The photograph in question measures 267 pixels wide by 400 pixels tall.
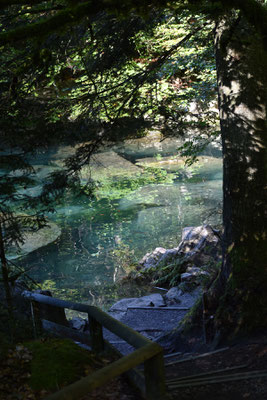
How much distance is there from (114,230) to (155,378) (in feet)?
44.4

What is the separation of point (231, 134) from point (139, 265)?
26.6 feet

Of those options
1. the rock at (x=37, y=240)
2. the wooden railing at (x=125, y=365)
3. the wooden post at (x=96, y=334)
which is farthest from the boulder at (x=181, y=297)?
the rock at (x=37, y=240)

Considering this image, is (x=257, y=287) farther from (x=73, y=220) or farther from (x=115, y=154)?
(x=115, y=154)

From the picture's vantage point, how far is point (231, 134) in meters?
5.56

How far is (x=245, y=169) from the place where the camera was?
216 inches

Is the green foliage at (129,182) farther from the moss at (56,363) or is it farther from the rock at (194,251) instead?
the moss at (56,363)

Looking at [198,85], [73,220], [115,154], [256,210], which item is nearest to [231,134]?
[256,210]

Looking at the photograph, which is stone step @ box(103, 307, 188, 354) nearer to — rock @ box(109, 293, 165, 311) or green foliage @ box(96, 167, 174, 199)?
rock @ box(109, 293, 165, 311)

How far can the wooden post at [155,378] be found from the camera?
288 centimetres

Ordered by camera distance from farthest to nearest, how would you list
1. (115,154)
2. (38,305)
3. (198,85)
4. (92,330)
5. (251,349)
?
(115,154) < (198,85) < (38,305) < (251,349) < (92,330)

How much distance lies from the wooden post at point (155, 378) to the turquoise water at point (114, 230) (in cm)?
731

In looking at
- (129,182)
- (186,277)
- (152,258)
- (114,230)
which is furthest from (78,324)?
(129,182)

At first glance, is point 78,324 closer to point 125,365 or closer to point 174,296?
point 174,296

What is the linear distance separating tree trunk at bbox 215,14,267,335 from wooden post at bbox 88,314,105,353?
2.20 m
